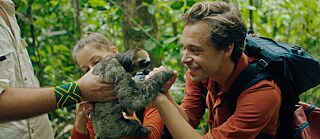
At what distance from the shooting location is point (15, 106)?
2.37m

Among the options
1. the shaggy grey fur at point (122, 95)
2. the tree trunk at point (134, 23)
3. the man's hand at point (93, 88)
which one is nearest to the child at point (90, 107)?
the shaggy grey fur at point (122, 95)

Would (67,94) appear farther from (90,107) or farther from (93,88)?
(90,107)

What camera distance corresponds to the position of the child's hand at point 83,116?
2.96 meters

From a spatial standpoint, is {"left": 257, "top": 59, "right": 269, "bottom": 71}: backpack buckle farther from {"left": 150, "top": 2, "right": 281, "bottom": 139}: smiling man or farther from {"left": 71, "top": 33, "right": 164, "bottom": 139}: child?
{"left": 71, "top": 33, "right": 164, "bottom": 139}: child

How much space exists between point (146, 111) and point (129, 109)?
1.06 ft

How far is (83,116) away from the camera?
3.00 m

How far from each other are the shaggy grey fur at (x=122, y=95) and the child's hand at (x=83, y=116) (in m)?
0.06

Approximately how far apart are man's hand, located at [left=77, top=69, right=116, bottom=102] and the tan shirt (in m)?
0.57

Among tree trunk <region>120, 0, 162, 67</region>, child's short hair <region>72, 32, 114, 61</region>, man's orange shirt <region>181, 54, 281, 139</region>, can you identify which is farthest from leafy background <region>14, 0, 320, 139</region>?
man's orange shirt <region>181, 54, 281, 139</region>

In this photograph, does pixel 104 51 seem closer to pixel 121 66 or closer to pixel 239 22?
pixel 121 66

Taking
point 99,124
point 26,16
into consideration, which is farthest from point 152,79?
point 26,16

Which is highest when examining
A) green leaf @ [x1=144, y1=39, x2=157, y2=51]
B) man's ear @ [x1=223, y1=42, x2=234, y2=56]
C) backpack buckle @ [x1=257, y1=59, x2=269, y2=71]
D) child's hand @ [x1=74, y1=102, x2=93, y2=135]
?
man's ear @ [x1=223, y1=42, x2=234, y2=56]

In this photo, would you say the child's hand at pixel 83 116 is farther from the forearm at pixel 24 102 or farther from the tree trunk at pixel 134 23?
the tree trunk at pixel 134 23

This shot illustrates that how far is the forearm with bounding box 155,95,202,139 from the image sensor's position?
8.46 feet
